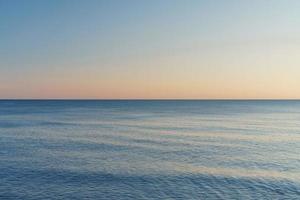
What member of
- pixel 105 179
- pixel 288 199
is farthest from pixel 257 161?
pixel 105 179

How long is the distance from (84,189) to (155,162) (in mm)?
12670

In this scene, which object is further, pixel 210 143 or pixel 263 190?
pixel 210 143

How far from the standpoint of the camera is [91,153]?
157ft

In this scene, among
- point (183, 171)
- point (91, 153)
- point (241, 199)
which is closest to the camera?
point (241, 199)

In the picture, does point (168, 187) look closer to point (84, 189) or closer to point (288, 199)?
point (84, 189)

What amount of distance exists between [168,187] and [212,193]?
4.05m

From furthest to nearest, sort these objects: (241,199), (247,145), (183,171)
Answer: (247,145) → (183,171) → (241,199)

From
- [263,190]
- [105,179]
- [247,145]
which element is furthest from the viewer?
[247,145]

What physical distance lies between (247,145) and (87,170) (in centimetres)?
2885

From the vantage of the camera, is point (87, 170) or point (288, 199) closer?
point (288, 199)

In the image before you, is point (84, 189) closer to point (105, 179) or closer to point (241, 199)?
point (105, 179)

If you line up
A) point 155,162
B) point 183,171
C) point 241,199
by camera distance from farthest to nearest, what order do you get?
point 155,162 → point 183,171 → point 241,199

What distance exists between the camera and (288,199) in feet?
93.4

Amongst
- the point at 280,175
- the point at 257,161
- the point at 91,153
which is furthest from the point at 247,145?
the point at 91,153
